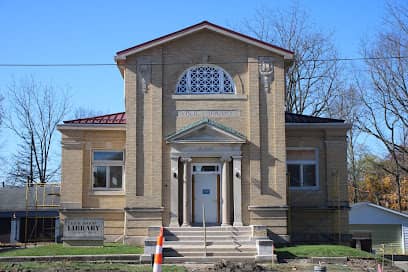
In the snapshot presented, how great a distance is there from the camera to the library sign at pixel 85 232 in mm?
23375

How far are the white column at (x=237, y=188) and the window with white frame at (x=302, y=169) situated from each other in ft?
12.4

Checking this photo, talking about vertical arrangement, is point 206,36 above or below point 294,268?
above

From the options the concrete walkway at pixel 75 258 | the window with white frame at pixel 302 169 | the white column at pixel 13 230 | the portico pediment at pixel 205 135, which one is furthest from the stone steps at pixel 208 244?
the white column at pixel 13 230

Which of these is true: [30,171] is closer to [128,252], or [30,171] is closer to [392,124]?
[392,124]

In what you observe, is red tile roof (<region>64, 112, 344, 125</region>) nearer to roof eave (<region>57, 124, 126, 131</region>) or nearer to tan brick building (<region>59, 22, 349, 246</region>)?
roof eave (<region>57, 124, 126, 131</region>)

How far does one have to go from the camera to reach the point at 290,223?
87.7 ft

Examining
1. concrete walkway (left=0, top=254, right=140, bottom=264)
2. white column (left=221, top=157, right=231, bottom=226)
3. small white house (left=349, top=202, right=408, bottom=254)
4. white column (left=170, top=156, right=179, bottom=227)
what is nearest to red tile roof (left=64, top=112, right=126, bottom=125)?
white column (left=170, top=156, right=179, bottom=227)

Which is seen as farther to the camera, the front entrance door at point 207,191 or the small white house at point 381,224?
the small white house at point 381,224

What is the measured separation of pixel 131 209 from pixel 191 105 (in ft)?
16.3

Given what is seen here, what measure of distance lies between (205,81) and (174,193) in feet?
Answer: 16.2

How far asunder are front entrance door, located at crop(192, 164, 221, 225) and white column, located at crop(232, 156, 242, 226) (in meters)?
0.84

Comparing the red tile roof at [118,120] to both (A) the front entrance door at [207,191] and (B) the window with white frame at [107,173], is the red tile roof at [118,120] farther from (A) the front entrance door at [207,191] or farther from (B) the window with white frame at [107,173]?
(A) the front entrance door at [207,191]

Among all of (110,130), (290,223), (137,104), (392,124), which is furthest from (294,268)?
(392,124)

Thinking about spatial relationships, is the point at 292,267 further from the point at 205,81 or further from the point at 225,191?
the point at 205,81
